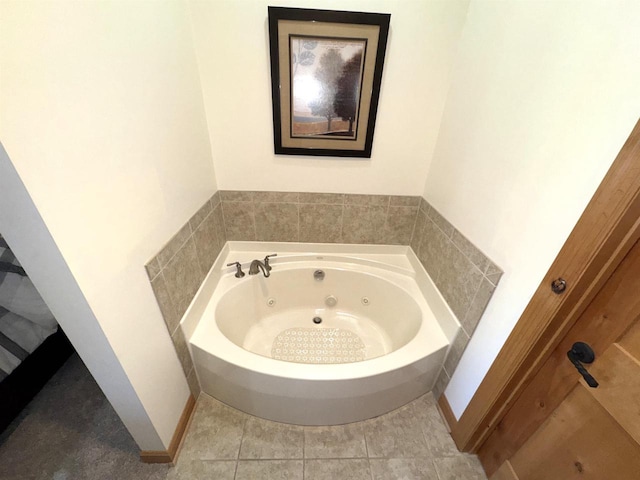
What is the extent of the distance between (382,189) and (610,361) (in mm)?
1216

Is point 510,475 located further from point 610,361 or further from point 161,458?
point 161,458

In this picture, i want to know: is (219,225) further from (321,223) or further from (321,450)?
(321,450)

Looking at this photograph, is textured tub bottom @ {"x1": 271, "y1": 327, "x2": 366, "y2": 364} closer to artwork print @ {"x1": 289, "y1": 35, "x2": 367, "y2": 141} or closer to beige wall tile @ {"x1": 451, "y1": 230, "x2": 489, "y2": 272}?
beige wall tile @ {"x1": 451, "y1": 230, "x2": 489, "y2": 272}

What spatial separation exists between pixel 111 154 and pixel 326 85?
40.6 inches

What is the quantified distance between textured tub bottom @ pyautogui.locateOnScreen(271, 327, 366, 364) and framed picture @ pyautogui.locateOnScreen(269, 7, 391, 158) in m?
1.18

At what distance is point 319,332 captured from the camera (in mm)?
1753

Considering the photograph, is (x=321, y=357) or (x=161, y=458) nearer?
(x=161, y=458)

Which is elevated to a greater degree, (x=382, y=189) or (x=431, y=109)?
(x=431, y=109)

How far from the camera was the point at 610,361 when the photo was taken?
669mm

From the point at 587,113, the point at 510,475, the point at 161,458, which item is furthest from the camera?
the point at 161,458

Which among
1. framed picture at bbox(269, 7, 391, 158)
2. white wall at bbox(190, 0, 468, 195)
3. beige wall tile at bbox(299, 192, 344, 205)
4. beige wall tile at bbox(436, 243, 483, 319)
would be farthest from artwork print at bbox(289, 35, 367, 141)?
beige wall tile at bbox(436, 243, 483, 319)

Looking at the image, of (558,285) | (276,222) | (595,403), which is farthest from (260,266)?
(595,403)

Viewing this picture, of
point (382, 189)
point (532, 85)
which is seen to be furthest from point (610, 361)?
point (382, 189)

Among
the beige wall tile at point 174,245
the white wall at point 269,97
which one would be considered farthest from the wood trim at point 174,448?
the white wall at point 269,97
